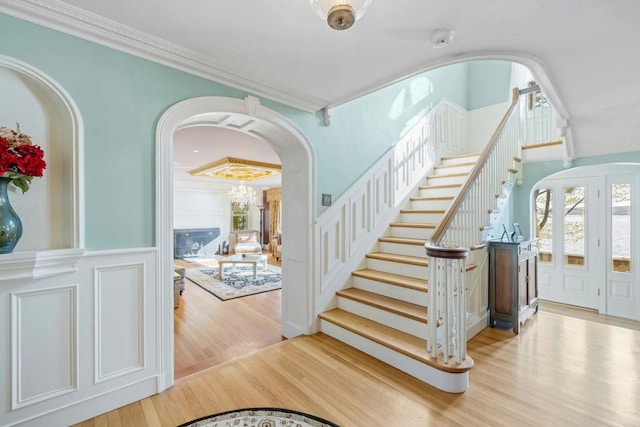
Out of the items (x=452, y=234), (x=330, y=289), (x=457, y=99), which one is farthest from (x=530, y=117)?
(x=330, y=289)

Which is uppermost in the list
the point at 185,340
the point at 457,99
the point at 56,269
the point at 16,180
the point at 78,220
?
the point at 457,99

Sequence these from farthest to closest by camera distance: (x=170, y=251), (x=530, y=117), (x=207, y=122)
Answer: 1. (x=530, y=117)
2. (x=207, y=122)
3. (x=170, y=251)

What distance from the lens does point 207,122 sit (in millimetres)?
2717

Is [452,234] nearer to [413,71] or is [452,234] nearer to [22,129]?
[413,71]

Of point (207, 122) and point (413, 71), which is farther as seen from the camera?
point (207, 122)

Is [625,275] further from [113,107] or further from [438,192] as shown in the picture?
[113,107]

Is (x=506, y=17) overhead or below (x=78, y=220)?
overhead

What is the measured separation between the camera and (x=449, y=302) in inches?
83.8

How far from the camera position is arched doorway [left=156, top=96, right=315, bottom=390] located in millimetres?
2088

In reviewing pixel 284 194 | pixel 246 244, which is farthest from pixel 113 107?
pixel 246 244

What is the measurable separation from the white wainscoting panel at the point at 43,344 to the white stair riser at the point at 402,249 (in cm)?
309

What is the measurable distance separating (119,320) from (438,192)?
406cm

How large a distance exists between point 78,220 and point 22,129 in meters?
0.59

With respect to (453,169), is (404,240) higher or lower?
lower
